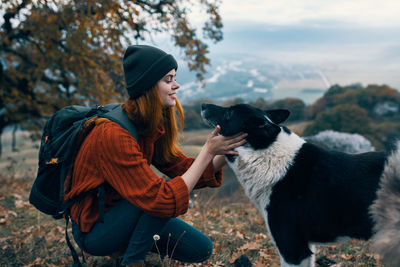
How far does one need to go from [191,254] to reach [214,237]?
118 centimetres

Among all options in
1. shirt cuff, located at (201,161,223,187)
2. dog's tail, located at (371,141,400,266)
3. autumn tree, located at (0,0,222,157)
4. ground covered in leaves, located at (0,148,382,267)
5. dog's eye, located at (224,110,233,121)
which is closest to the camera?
dog's tail, located at (371,141,400,266)

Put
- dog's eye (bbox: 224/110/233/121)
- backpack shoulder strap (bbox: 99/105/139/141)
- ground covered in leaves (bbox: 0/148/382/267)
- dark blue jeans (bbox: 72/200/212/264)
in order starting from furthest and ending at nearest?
ground covered in leaves (bbox: 0/148/382/267) < dog's eye (bbox: 224/110/233/121) < dark blue jeans (bbox: 72/200/212/264) < backpack shoulder strap (bbox: 99/105/139/141)

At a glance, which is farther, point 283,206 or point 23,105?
point 23,105

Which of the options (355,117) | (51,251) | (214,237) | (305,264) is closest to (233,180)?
(214,237)

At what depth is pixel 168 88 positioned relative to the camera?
2436 millimetres

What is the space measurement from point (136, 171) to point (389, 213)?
174cm

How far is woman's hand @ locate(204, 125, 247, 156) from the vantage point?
240 cm

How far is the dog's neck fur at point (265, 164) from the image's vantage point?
2523 mm

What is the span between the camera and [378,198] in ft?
7.18

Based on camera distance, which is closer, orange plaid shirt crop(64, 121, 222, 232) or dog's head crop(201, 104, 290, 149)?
orange plaid shirt crop(64, 121, 222, 232)

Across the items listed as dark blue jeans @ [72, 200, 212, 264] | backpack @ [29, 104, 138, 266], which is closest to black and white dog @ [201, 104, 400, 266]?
dark blue jeans @ [72, 200, 212, 264]

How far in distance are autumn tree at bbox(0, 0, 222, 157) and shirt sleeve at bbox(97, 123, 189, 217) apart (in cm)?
441

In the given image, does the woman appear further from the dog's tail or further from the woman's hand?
the dog's tail

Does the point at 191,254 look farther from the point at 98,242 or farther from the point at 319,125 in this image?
the point at 319,125
